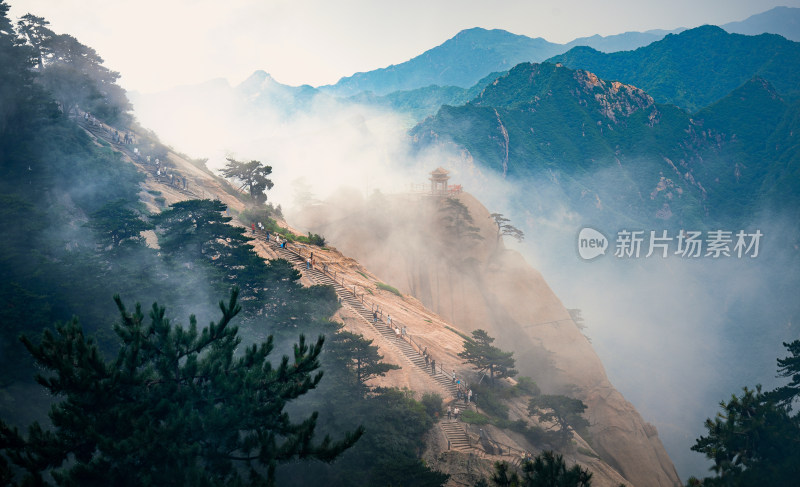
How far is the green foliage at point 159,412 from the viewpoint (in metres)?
13.4

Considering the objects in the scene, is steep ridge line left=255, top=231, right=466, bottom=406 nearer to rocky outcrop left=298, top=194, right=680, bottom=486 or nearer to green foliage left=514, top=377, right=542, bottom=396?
green foliage left=514, top=377, right=542, bottom=396

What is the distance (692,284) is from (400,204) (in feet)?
361

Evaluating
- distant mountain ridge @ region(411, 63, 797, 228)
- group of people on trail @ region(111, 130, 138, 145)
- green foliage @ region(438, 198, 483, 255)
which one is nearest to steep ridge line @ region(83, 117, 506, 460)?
group of people on trail @ region(111, 130, 138, 145)

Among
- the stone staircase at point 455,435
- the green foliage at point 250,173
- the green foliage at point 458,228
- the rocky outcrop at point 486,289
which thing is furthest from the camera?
the green foliage at point 458,228

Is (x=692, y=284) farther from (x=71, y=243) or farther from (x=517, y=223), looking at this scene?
(x=71, y=243)

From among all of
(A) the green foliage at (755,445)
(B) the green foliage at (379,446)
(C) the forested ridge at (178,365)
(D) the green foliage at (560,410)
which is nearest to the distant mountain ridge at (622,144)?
(D) the green foliage at (560,410)

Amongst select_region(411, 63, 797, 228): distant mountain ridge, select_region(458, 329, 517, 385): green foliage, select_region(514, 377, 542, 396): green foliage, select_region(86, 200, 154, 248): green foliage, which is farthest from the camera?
select_region(411, 63, 797, 228): distant mountain ridge

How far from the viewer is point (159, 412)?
596 inches

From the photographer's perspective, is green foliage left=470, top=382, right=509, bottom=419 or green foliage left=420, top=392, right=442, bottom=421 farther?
green foliage left=470, top=382, right=509, bottom=419

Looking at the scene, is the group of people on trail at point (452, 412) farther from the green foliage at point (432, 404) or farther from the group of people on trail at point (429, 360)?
the group of people on trail at point (429, 360)
